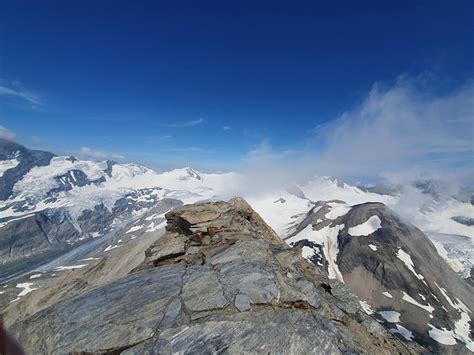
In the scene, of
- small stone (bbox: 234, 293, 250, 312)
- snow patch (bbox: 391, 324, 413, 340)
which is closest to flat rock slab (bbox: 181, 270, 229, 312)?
small stone (bbox: 234, 293, 250, 312)

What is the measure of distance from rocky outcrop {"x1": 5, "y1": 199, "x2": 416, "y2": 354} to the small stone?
5cm

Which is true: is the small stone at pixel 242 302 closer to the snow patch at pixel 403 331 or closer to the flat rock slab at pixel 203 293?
the flat rock slab at pixel 203 293

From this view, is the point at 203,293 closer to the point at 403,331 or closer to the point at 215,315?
the point at 215,315

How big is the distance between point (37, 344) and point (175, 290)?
6458mm

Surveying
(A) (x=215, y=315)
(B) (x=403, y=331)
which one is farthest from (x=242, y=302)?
(B) (x=403, y=331)

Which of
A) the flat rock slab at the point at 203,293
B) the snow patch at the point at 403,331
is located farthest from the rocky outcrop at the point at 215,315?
the snow patch at the point at 403,331

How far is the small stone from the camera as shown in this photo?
50.3 ft

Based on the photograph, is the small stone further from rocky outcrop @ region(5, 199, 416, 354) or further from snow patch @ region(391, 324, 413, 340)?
snow patch @ region(391, 324, 413, 340)

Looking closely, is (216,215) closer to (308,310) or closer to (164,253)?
(164,253)

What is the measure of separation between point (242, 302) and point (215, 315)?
1535mm

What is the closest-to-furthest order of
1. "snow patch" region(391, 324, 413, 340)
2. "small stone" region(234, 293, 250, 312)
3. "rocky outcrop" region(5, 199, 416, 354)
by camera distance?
"rocky outcrop" region(5, 199, 416, 354), "small stone" region(234, 293, 250, 312), "snow patch" region(391, 324, 413, 340)

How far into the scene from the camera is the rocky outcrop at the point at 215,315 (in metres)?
13.7

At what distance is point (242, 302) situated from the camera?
15.7 meters

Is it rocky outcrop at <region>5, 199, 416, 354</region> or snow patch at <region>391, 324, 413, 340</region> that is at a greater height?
rocky outcrop at <region>5, 199, 416, 354</region>
